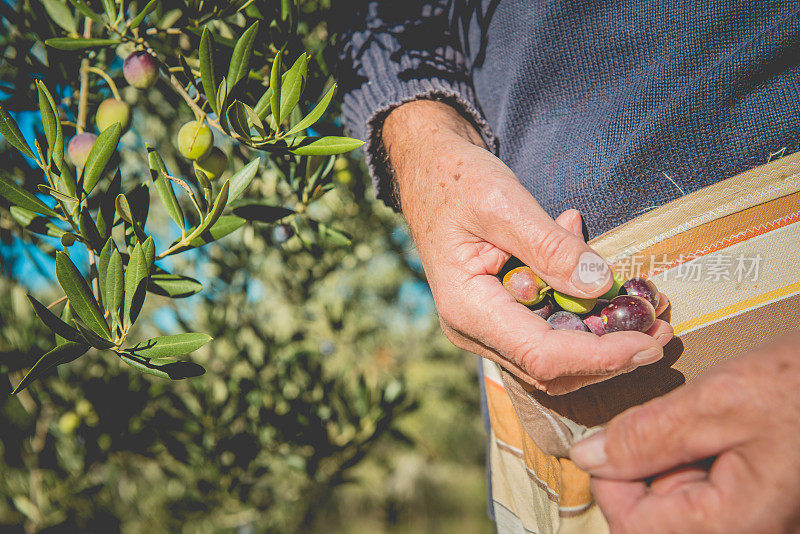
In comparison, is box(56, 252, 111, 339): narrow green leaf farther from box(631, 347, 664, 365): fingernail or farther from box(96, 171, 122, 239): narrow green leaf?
box(631, 347, 664, 365): fingernail

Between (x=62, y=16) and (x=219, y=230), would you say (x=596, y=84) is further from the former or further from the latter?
(x=62, y=16)

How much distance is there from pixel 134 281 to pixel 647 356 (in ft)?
2.95

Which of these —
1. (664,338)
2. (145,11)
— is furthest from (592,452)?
(145,11)

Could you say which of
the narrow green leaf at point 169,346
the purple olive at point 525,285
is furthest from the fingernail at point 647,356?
the narrow green leaf at point 169,346

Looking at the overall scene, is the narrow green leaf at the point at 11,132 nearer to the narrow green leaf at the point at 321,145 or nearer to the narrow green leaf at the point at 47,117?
the narrow green leaf at the point at 47,117

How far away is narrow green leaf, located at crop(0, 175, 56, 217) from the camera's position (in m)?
0.66

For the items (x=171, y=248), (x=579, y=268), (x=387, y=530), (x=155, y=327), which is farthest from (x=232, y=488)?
(x=387, y=530)

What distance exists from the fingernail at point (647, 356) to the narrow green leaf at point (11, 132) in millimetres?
1073

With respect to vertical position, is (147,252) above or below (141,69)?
below

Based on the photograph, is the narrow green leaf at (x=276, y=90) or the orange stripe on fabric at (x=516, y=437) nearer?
the narrow green leaf at (x=276, y=90)

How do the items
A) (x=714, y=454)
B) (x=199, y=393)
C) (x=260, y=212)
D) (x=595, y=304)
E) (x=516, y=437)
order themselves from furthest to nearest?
(x=199, y=393)
(x=516, y=437)
(x=260, y=212)
(x=595, y=304)
(x=714, y=454)

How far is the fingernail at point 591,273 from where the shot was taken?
0.77m

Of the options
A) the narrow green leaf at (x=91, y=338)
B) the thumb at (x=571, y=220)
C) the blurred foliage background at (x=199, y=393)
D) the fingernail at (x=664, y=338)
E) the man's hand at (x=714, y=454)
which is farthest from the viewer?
the blurred foliage background at (x=199, y=393)

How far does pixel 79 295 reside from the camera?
26.0 inches
